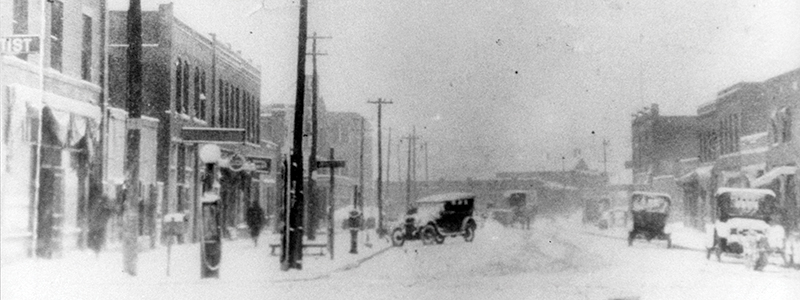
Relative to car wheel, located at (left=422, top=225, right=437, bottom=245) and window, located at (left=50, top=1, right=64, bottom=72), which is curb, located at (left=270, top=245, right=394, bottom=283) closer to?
car wheel, located at (left=422, top=225, right=437, bottom=245)

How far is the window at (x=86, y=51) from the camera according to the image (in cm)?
1770

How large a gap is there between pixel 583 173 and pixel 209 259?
5717mm

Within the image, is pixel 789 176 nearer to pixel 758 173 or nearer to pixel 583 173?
pixel 758 173

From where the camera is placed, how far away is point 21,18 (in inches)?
614

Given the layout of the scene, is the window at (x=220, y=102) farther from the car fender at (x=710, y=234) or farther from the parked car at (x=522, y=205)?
the car fender at (x=710, y=234)

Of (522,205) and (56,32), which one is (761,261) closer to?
(522,205)

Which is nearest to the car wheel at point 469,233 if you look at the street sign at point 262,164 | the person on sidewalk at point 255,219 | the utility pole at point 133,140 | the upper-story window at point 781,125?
the person on sidewalk at point 255,219

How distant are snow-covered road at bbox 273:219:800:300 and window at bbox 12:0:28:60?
4.81 m

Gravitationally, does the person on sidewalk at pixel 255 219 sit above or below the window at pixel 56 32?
below

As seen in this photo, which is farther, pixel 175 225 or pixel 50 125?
pixel 50 125

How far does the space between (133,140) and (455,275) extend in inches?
186

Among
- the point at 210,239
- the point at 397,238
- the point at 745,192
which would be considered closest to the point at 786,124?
the point at 745,192

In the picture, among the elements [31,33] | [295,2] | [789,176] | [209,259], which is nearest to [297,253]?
[209,259]

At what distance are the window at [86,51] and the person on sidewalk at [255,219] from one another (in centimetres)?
318
